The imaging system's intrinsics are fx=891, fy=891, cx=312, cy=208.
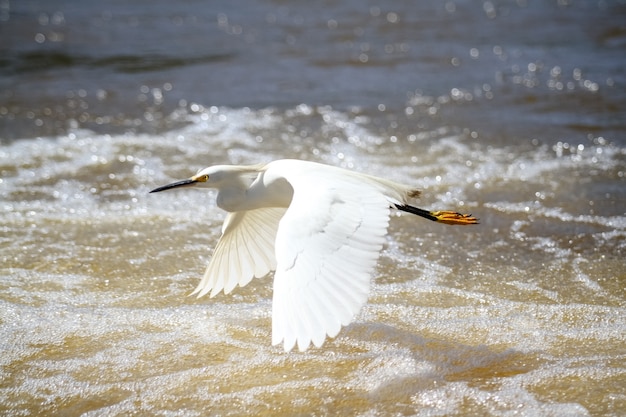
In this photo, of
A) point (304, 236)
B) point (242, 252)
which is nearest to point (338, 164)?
point (242, 252)

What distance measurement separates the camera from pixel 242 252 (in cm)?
358

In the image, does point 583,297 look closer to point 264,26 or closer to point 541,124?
point 541,124

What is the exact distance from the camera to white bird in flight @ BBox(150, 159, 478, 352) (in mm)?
2539

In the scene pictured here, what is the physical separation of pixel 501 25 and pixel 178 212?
6.96 metres

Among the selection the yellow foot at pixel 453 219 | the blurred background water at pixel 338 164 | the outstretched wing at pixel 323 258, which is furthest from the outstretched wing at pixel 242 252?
the yellow foot at pixel 453 219

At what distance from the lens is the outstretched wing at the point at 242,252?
11.6ft

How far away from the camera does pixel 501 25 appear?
1084 cm

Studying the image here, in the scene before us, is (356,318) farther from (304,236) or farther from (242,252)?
(304,236)

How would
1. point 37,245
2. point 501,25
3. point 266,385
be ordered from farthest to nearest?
point 501,25, point 37,245, point 266,385

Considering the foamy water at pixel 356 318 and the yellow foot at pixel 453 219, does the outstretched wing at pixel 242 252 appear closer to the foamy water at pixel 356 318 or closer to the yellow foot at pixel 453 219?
the foamy water at pixel 356 318

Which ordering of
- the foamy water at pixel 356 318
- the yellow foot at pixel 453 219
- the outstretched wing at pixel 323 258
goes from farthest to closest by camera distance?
the yellow foot at pixel 453 219, the foamy water at pixel 356 318, the outstretched wing at pixel 323 258

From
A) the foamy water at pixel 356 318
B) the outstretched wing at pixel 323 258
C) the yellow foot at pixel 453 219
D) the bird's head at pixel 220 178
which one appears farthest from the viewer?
the yellow foot at pixel 453 219

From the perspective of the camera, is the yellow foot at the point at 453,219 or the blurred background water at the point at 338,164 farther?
the yellow foot at the point at 453,219

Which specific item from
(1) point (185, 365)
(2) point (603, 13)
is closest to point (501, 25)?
(2) point (603, 13)
